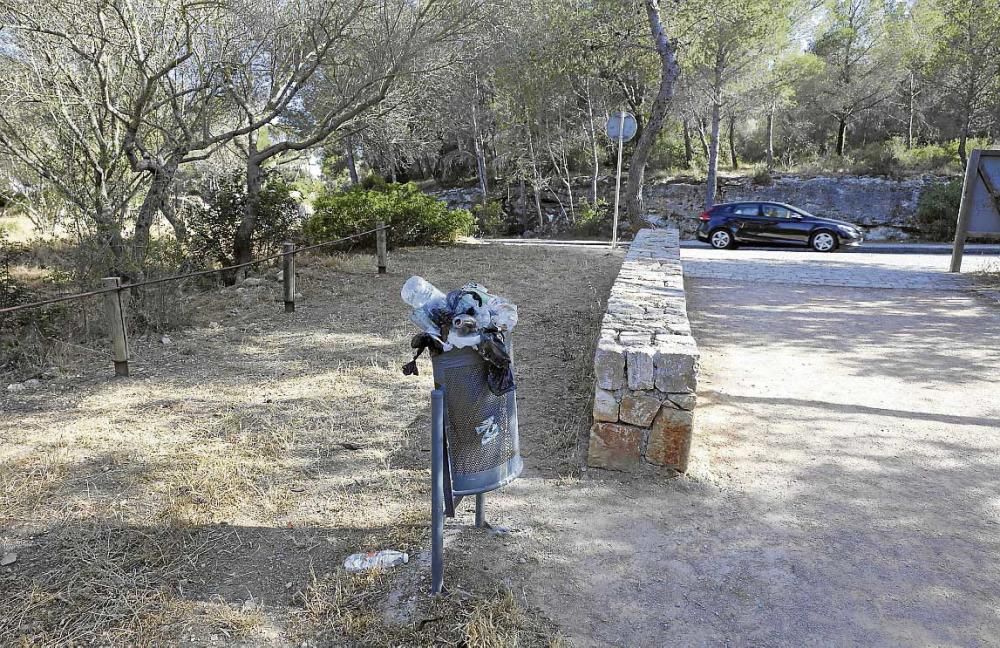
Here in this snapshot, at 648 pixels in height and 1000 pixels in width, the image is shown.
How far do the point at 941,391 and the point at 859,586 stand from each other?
3050mm

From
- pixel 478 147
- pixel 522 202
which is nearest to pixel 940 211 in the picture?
pixel 522 202

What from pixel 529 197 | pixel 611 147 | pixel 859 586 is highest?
pixel 611 147

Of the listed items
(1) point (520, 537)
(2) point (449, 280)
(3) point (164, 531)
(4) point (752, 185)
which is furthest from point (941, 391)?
(4) point (752, 185)

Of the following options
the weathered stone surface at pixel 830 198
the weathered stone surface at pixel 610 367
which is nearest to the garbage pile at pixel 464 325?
the weathered stone surface at pixel 610 367

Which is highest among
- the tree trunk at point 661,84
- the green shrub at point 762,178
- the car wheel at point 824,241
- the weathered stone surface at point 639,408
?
the tree trunk at point 661,84

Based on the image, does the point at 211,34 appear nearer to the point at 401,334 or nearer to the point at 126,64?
the point at 126,64

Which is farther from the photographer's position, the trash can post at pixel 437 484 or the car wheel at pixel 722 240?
the car wheel at pixel 722 240

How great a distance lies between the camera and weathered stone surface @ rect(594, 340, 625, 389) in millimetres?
3525

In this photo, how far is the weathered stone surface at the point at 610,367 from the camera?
139 inches

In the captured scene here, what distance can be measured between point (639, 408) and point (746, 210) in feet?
49.3

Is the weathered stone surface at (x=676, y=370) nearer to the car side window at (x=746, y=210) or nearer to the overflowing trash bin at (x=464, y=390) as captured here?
the overflowing trash bin at (x=464, y=390)

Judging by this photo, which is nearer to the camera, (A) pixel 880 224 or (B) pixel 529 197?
(A) pixel 880 224

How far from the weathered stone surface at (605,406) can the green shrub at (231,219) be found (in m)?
8.84

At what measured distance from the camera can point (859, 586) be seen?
106 inches
